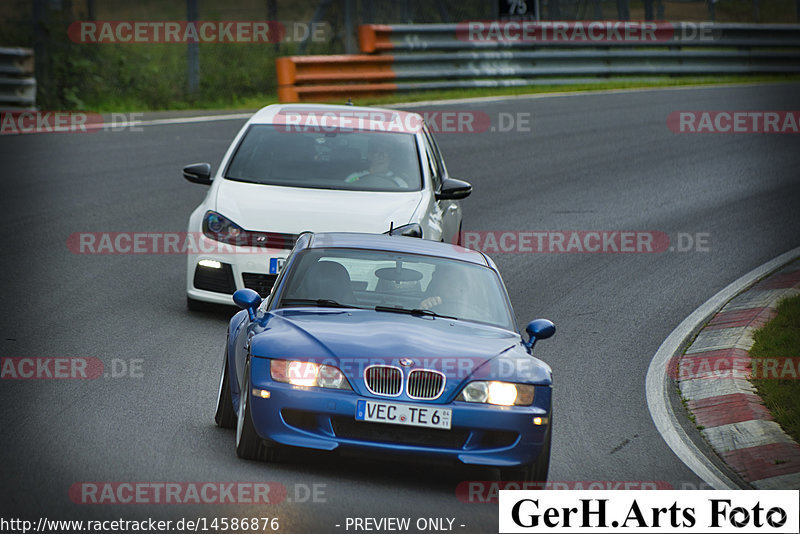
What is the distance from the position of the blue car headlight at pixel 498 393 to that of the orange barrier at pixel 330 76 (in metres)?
16.3

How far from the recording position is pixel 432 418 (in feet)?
21.8

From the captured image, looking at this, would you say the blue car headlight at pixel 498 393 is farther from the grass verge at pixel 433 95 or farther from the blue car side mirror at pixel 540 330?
the grass verge at pixel 433 95

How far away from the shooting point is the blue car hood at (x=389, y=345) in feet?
22.2

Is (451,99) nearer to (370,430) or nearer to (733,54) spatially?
(733,54)

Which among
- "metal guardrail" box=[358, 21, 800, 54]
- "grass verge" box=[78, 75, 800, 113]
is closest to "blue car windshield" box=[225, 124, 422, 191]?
"grass verge" box=[78, 75, 800, 113]

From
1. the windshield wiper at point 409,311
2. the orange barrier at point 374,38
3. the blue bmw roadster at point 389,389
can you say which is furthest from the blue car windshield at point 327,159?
the orange barrier at point 374,38

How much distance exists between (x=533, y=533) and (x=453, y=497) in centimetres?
71

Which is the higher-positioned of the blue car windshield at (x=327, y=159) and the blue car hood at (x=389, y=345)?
the blue car windshield at (x=327, y=159)

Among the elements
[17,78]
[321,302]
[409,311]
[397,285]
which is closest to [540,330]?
[409,311]

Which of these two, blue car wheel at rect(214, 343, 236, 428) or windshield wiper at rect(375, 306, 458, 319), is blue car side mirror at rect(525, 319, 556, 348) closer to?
windshield wiper at rect(375, 306, 458, 319)

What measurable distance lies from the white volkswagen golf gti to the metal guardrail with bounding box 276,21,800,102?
10525 millimetres

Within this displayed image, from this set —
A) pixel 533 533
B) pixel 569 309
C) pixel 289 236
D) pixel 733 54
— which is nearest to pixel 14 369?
pixel 289 236

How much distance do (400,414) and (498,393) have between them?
1.84 ft

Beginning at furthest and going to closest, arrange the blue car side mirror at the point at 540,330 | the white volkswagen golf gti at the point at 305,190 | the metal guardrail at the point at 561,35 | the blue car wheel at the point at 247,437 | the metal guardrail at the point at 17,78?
1. the metal guardrail at the point at 561,35
2. the metal guardrail at the point at 17,78
3. the white volkswagen golf gti at the point at 305,190
4. the blue car side mirror at the point at 540,330
5. the blue car wheel at the point at 247,437
